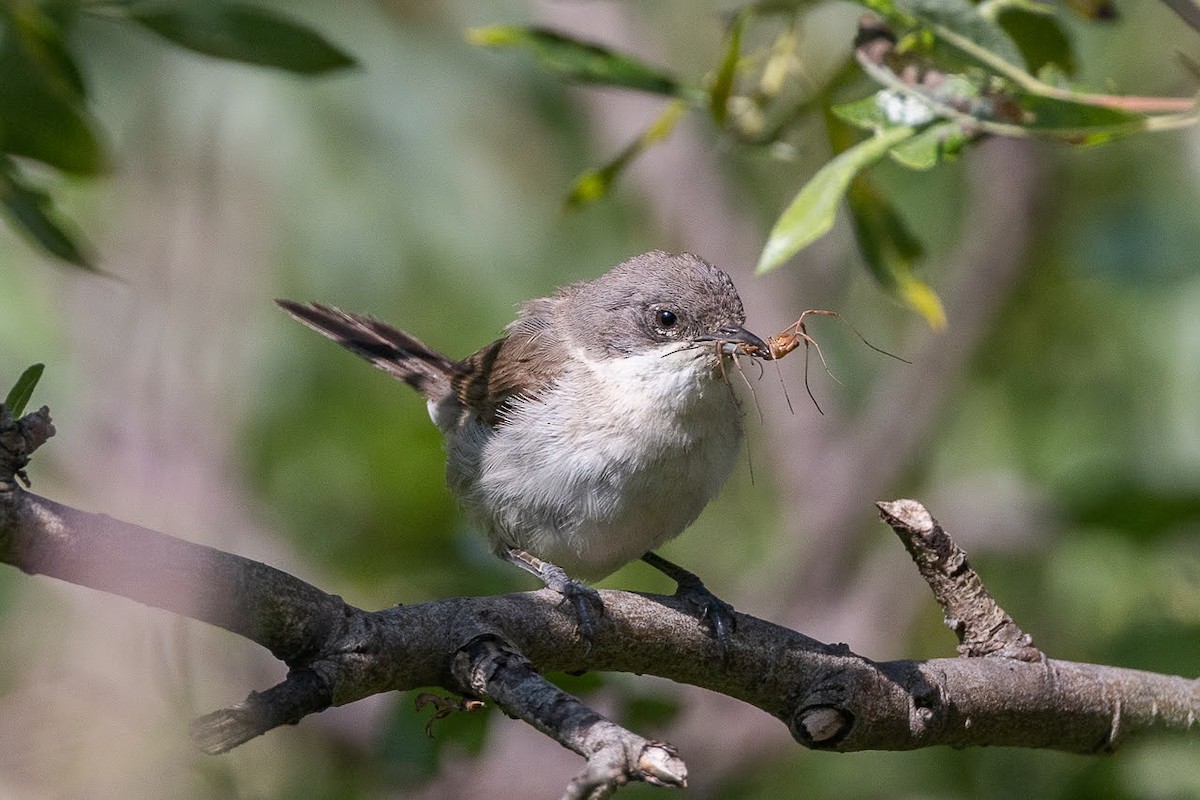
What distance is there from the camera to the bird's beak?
3738 mm

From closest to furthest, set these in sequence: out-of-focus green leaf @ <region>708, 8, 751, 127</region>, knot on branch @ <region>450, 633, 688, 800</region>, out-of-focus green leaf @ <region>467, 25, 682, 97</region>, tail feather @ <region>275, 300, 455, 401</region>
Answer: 1. knot on branch @ <region>450, 633, 688, 800</region>
2. out-of-focus green leaf @ <region>708, 8, 751, 127</region>
3. out-of-focus green leaf @ <region>467, 25, 682, 97</region>
4. tail feather @ <region>275, 300, 455, 401</region>

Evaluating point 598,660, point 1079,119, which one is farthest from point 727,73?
point 598,660

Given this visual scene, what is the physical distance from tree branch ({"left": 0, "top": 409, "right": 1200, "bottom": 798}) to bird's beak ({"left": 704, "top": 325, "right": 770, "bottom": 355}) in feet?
3.13

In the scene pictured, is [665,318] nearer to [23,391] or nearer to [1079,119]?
[1079,119]

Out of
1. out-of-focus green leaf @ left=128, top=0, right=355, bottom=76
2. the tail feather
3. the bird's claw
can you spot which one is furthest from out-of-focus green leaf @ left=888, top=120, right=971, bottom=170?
the tail feather

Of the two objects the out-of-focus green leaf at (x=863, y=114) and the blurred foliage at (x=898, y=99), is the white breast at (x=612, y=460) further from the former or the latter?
the out-of-focus green leaf at (x=863, y=114)

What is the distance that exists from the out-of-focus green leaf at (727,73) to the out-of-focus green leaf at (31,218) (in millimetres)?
1418

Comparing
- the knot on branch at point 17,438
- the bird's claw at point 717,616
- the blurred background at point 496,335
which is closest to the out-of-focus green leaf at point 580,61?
the blurred background at point 496,335

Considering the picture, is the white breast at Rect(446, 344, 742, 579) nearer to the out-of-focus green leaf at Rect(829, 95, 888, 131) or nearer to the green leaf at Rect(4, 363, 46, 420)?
the out-of-focus green leaf at Rect(829, 95, 888, 131)

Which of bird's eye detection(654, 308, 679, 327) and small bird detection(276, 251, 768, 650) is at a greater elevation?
bird's eye detection(654, 308, 679, 327)

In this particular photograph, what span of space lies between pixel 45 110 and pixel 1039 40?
2398 millimetres

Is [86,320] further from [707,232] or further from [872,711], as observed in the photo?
[872,711]

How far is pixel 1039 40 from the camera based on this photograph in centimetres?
341

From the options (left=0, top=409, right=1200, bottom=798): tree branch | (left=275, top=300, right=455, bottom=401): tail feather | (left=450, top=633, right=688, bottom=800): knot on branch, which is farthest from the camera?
(left=275, top=300, right=455, bottom=401): tail feather
